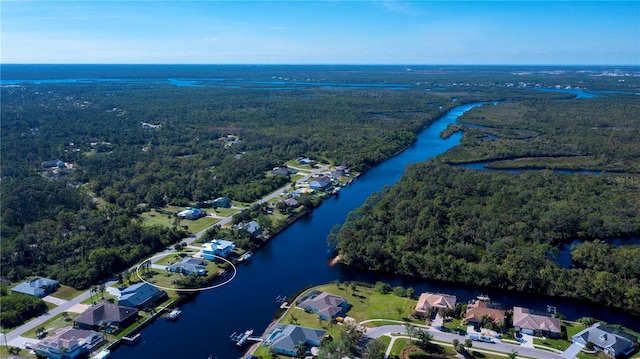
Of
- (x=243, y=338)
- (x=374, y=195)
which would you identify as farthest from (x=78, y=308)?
(x=374, y=195)

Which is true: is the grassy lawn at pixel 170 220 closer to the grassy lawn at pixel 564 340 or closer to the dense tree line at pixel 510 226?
the dense tree line at pixel 510 226

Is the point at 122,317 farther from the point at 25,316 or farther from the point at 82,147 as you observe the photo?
the point at 82,147

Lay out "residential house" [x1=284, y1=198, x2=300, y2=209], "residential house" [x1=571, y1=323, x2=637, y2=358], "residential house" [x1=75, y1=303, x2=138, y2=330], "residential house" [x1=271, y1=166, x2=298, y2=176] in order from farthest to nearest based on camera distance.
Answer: "residential house" [x1=271, y1=166, x2=298, y2=176]
"residential house" [x1=284, y1=198, x2=300, y2=209]
"residential house" [x1=75, y1=303, x2=138, y2=330]
"residential house" [x1=571, y1=323, x2=637, y2=358]

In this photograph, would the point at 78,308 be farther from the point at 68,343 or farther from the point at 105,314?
the point at 68,343

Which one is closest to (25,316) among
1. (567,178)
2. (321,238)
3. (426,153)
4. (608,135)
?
(321,238)

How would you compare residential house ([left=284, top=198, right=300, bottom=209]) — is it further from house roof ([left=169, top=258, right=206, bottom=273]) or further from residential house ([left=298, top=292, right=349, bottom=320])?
residential house ([left=298, top=292, right=349, bottom=320])

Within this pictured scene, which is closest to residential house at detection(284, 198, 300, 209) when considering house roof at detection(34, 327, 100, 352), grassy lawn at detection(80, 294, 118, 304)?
grassy lawn at detection(80, 294, 118, 304)

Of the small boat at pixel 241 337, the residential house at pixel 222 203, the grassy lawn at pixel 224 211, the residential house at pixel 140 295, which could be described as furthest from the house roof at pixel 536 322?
the residential house at pixel 222 203
